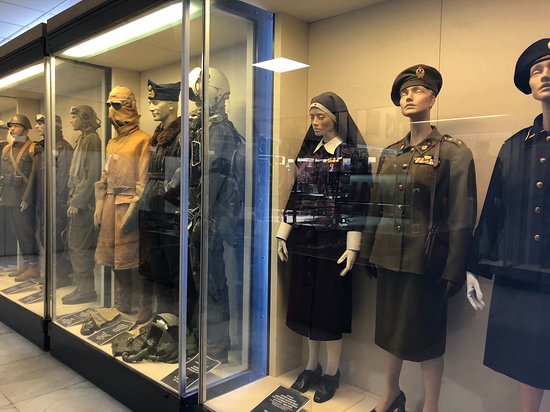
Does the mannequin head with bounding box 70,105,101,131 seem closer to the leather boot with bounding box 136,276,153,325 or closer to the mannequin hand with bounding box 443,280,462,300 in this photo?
the leather boot with bounding box 136,276,153,325

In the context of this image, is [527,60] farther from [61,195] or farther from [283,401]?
[61,195]

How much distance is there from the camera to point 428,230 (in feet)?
5.65

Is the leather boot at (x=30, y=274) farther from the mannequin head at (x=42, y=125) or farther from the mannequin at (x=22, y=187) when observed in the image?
the mannequin head at (x=42, y=125)

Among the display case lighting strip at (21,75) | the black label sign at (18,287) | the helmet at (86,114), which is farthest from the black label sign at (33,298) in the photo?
the display case lighting strip at (21,75)

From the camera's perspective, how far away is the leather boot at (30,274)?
3.73 m

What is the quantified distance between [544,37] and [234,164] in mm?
1419

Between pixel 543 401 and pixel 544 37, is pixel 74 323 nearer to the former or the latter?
pixel 543 401

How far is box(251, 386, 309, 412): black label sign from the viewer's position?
1.98 m

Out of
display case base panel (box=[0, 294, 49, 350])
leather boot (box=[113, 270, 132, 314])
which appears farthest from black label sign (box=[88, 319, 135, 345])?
display case base panel (box=[0, 294, 49, 350])

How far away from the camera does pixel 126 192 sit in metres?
2.88

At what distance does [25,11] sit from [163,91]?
301 cm

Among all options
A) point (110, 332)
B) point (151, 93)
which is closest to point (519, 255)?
point (151, 93)

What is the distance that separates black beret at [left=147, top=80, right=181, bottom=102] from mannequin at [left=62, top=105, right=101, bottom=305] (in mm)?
811

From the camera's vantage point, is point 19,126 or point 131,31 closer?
point 131,31
